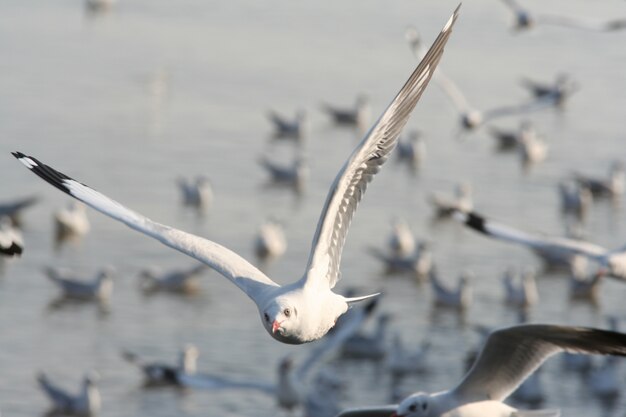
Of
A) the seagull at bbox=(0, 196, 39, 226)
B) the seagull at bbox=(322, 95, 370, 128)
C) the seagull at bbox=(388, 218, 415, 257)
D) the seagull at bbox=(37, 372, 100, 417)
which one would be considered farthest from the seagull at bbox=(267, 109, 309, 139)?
the seagull at bbox=(37, 372, 100, 417)

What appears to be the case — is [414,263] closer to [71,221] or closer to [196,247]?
[71,221]

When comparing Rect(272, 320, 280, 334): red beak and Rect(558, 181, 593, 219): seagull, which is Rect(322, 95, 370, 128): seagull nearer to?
Rect(558, 181, 593, 219): seagull

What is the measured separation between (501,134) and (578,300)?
9003 mm

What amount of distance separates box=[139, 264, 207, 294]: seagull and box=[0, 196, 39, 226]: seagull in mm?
2611

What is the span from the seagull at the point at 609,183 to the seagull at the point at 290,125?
5.19m

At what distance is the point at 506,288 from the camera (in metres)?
17.9

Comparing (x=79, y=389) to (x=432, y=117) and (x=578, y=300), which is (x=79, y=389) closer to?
(x=578, y=300)

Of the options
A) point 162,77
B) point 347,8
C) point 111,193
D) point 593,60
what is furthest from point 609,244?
point 347,8

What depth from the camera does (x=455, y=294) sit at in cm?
1759

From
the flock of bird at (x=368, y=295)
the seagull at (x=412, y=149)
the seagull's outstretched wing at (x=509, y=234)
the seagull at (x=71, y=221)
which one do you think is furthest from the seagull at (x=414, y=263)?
the seagull's outstretched wing at (x=509, y=234)

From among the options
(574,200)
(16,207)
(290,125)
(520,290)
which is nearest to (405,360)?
(520,290)

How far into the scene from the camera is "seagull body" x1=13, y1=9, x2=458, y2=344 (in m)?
7.46

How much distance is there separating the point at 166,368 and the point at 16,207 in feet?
19.6

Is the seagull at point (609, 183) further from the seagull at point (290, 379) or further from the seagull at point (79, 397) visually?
the seagull at point (79, 397)
